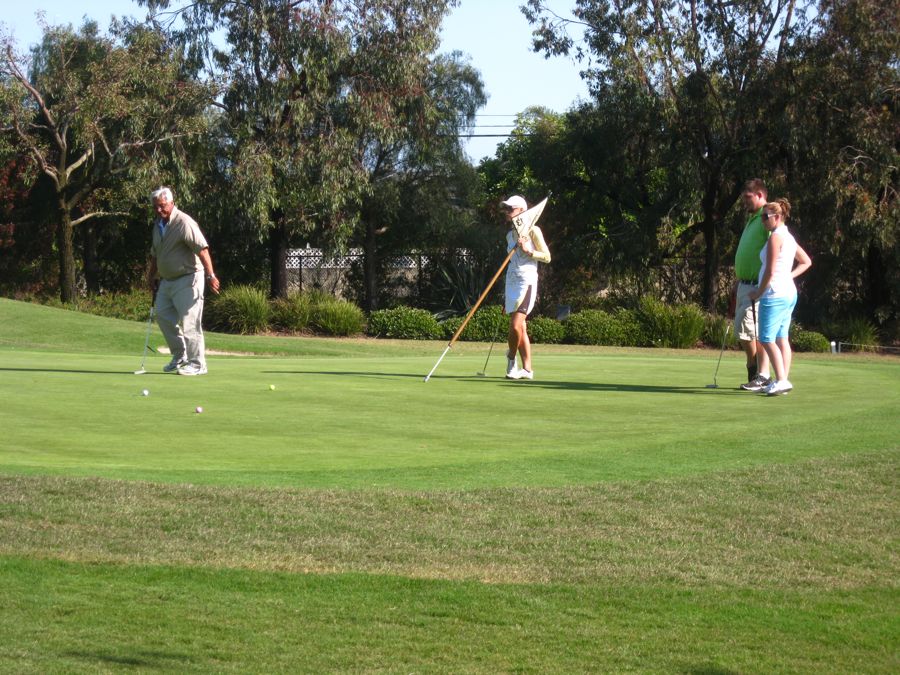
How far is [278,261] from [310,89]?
517 centimetres

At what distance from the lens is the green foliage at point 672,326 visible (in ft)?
99.5

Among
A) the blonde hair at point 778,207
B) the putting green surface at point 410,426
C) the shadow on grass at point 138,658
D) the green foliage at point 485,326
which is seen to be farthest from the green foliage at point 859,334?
the shadow on grass at point 138,658

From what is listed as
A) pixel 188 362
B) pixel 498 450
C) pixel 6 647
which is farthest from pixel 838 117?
pixel 6 647

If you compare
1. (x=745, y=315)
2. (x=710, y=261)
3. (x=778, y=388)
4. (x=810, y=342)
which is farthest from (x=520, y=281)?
(x=710, y=261)

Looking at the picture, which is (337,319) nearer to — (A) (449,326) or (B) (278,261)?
(A) (449,326)

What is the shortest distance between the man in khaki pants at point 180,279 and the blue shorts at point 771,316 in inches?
229

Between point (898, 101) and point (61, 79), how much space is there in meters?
23.4

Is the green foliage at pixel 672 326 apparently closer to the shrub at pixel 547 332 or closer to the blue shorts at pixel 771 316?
the shrub at pixel 547 332

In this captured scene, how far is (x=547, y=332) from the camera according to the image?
31.0m

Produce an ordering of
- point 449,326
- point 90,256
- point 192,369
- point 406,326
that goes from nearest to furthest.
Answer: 1. point 192,369
2. point 406,326
3. point 449,326
4. point 90,256

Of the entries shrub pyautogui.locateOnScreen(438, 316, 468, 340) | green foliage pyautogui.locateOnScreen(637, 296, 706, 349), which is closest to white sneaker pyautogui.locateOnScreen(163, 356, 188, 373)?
shrub pyautogui.locateOnScreen(438, 316, 468, 340)

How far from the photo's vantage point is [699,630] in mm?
4723

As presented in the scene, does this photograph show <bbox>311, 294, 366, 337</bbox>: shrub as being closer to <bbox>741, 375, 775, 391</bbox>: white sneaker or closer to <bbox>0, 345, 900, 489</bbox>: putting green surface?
<bbox>0, 345, 900, 489</bbox>: putting green surface

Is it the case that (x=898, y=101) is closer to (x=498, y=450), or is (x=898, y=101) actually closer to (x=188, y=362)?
(x=188, y=362)
